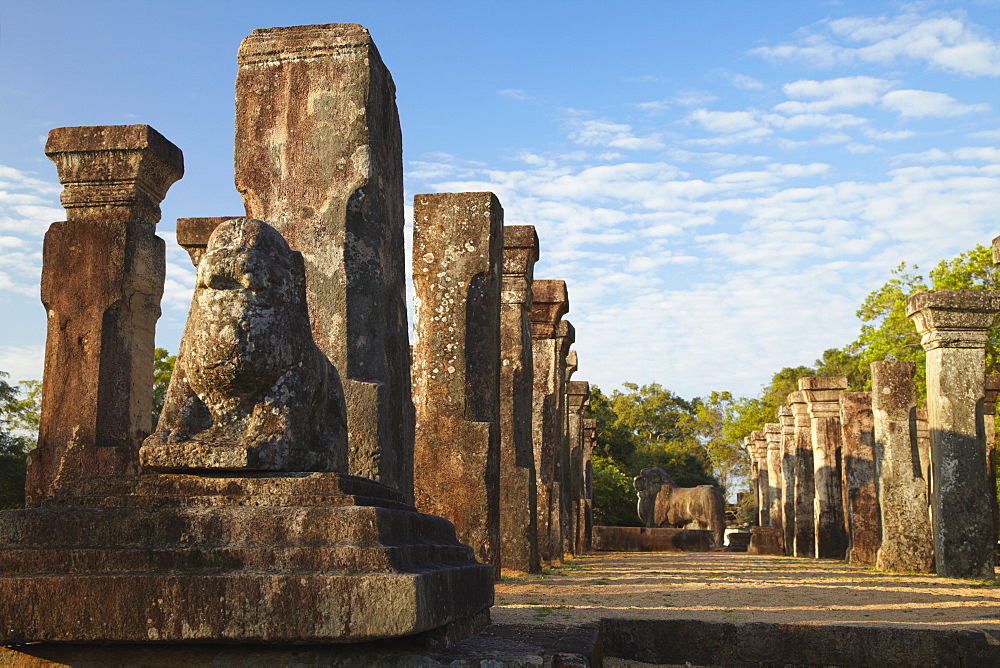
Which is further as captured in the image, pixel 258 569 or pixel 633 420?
pixel 633 420

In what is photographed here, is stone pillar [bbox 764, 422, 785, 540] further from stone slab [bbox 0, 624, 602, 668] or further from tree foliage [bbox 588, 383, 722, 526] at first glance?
stone slab [bbox 0, 624, 602, 668]

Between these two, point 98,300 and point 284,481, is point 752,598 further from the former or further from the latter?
point 284,481

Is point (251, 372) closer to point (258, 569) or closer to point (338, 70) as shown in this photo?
point (258, 569)

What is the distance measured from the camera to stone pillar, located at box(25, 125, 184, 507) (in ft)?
30.2

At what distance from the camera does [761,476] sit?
123 feet

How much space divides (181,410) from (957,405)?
40.8ft

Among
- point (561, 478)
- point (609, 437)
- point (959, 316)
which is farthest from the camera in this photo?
point (609, 437)

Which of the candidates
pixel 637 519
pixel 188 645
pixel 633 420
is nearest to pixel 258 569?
pixel 188 645

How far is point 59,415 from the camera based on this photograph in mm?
9250

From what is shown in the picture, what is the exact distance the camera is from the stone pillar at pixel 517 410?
12.2 metres

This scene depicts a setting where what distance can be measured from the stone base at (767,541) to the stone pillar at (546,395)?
1101cm

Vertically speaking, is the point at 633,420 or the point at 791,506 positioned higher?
the point at 633,420

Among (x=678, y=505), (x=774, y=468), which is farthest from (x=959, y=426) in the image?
Answer: (x=678, y=505)

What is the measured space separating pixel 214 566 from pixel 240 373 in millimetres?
894
